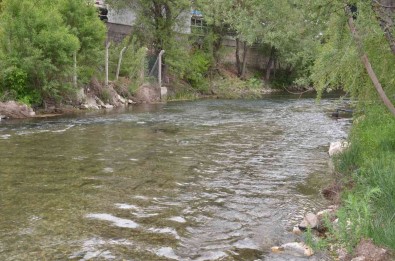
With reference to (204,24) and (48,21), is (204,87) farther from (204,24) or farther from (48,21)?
(48,21)

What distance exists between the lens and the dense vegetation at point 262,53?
6957 mm

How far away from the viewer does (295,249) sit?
21.3 ft

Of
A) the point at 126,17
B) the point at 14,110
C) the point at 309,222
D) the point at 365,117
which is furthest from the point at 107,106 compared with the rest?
the point at 309,222

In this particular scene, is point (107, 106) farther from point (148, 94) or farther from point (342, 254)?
point (342, 254)

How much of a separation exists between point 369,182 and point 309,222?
1059mm

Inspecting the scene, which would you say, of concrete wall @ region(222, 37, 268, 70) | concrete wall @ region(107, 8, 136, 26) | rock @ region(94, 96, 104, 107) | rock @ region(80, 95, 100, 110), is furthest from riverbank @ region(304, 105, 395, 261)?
concrete wall @ region(222, 37, 268, 70)

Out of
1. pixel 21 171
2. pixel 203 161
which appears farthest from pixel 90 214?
pixel 203 161

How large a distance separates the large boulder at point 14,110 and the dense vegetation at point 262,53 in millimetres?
459

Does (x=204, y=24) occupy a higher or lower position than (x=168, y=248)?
higher

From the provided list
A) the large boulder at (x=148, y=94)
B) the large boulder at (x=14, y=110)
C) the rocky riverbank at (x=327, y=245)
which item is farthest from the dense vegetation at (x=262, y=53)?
the large boulder at (x=148, y=94)

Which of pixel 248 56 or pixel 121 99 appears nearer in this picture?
pixel 121 99

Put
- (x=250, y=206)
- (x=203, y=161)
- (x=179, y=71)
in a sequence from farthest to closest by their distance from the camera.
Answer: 1. (x=179, y=71)
2. (x=203, y=161)
3. (x=250, y=206)

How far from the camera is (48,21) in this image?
2180 cm

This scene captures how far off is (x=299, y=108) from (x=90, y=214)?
21.6 m
